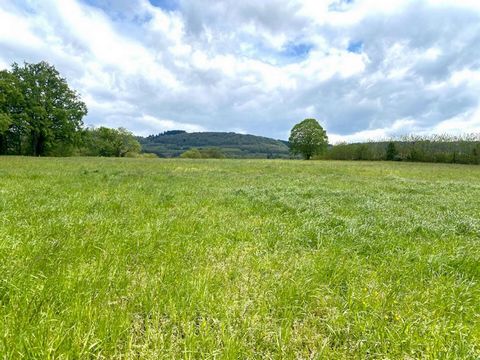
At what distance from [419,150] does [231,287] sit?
70.5 m

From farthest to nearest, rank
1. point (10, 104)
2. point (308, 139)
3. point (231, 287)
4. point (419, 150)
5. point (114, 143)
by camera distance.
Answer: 1. point (114, 143)
2. point (308, 139)
3. point (419, 150)
4. point (10, 104)
5. point (231, 287)

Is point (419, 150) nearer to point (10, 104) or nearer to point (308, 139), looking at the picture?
point (308, 139)

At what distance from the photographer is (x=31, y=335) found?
236 cm

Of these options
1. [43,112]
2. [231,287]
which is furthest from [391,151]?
[43,112]

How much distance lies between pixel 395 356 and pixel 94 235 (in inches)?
207

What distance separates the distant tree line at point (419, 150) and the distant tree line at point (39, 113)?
6652cm

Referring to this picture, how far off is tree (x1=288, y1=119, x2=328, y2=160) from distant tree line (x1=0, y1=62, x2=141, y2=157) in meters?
58.0

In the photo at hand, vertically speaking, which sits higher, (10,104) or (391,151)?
(10,104)

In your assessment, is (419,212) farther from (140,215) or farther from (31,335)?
(31,335)

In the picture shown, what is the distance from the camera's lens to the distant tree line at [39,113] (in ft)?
144

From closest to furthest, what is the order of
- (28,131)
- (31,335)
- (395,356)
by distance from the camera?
1. (31,335)
2. (395,356)
3. (28,131)

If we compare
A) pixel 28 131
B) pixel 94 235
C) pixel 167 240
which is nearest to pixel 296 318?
pixel 167 240

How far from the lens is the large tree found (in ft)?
150

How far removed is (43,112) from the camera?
47031 millimetres
